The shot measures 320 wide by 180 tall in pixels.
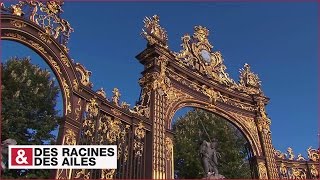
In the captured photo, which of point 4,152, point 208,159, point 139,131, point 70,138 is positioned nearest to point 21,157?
point 4,152

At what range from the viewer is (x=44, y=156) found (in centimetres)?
734

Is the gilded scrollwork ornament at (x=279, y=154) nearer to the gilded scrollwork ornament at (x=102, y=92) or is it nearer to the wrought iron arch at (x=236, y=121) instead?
the wrought iron arch at (x=236, y=121)

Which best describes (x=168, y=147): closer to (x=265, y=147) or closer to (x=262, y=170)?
(x=262, y=170)

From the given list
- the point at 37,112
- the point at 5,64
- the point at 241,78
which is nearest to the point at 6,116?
the point at 37,112

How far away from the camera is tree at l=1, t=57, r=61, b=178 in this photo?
45.9ft

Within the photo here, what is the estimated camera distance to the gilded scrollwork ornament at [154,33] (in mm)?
12164

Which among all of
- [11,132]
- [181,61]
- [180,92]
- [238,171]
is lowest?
[238,171]

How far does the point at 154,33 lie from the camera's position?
12.3m

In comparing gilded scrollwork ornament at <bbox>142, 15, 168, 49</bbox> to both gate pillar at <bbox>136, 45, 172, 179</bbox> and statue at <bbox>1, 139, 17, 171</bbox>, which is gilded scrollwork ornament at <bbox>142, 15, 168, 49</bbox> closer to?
gate pillar at <bbox>136, 45, 172, 179</bbox>

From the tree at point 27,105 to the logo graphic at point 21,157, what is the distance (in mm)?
6035

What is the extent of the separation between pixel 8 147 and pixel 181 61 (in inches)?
258

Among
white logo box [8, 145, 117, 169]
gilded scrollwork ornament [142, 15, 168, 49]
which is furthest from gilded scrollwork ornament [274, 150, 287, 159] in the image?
white logo box [8, 145, 117, 169]

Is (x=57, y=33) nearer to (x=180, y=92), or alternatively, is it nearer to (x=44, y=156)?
(x=44, y=156)

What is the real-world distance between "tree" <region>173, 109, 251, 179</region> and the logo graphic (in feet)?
37.3
